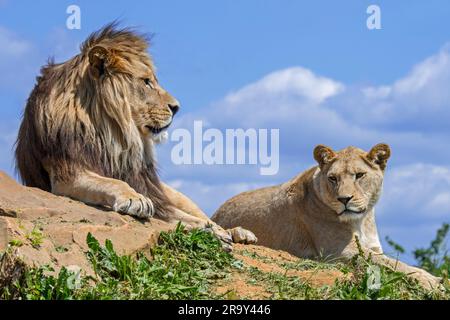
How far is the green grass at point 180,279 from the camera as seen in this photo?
6961 mm

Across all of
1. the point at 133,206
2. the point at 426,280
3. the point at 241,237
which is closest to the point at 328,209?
the point at 241,237

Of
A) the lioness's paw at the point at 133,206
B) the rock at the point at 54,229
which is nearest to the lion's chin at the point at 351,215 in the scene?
the rock at the point at 54,229

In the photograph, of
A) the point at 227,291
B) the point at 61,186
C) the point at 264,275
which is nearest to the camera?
the point at 227,291

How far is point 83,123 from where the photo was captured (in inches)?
371

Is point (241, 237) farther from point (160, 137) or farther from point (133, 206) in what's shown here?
point (133, 206)

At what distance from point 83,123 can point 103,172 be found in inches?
18.8

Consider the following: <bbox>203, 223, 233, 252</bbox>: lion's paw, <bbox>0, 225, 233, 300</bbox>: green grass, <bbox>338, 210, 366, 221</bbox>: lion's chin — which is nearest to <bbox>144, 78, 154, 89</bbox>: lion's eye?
<bbox>203, 223, 233, 252</bbox>: lion's paw

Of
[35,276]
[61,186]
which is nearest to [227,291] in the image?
[35,276]

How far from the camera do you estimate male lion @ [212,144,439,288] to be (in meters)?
10.8

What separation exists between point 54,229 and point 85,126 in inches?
69.4

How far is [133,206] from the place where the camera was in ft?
28.4

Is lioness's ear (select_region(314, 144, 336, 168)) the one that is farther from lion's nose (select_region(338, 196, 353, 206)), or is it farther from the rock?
the rock
